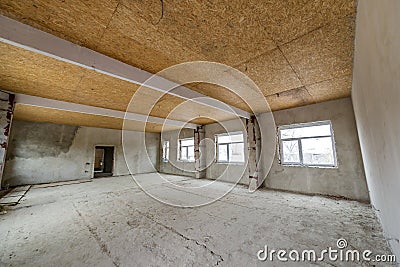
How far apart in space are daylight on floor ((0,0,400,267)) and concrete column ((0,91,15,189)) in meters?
0.02

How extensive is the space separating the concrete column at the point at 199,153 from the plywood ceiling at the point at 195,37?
4.33 metres

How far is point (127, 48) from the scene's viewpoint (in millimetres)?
2135

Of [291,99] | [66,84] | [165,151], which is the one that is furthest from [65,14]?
[165,151]

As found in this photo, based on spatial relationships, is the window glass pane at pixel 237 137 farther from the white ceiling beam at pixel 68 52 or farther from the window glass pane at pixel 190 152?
the white ceiling beam at pixel 68 52

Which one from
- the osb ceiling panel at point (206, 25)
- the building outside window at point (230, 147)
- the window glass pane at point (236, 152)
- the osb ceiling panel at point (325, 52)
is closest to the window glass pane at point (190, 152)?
the building outside window at point (230, 147)

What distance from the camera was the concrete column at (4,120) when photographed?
10.6 feet

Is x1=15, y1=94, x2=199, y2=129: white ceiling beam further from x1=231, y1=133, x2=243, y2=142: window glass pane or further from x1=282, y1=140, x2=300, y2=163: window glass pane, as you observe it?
x1=282, y1=140, x2=300, y2=163: window glass pane

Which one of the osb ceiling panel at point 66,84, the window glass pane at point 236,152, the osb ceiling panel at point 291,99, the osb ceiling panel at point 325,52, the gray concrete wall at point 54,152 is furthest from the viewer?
the window glass pane at point 236,152

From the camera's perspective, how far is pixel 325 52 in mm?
2207

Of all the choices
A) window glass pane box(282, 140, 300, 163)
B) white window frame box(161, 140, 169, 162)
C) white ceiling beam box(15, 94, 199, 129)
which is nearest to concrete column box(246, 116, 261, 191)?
window glass pane box(282, 140, 300, 163)

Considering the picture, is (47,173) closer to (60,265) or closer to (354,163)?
(60,265)

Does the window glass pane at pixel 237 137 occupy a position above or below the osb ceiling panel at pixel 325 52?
below

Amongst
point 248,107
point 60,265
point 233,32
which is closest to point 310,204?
point 248,107
